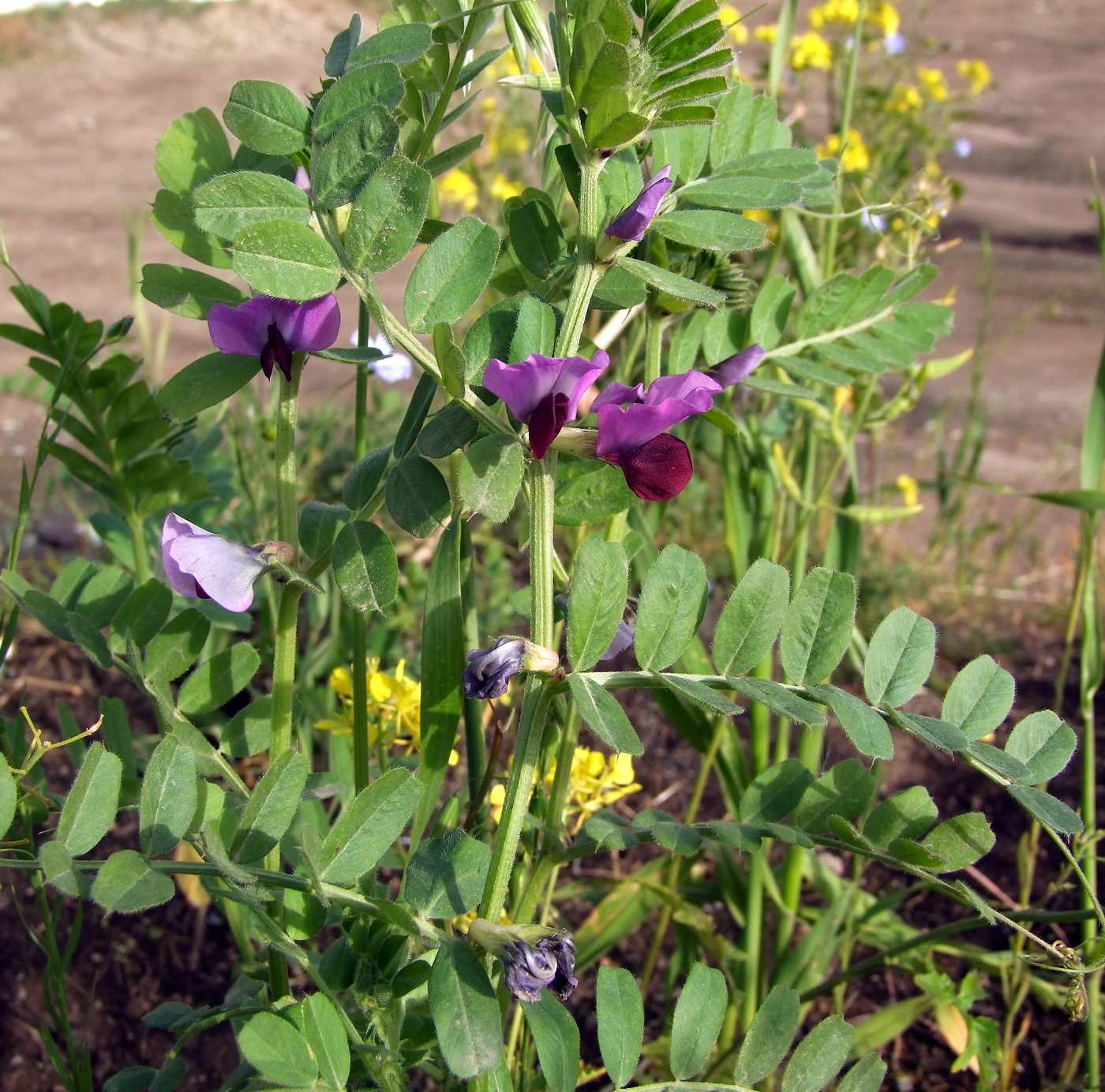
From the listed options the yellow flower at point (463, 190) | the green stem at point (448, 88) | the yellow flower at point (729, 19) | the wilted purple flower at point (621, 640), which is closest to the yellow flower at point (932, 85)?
the yellow flower at point (729, 19)

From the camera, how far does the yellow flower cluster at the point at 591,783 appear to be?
0.85 m

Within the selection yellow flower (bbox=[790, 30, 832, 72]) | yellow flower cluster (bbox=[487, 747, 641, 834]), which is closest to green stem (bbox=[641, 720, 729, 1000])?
yellow flower cluster (bbox=[487, 747, 641, 834])

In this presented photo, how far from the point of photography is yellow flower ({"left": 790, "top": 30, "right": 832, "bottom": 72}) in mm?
2309

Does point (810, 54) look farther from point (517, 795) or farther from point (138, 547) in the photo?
point (517, 795)

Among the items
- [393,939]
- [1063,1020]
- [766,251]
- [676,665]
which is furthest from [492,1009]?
[766,251]

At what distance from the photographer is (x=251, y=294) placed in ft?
2.24

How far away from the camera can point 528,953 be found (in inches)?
20.3

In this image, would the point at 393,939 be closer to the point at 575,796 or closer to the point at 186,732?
the point at 186,732

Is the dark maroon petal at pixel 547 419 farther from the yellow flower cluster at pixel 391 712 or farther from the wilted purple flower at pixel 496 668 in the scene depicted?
the yellow flower cluster at pixel 391 712

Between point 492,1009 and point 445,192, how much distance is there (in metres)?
2.77

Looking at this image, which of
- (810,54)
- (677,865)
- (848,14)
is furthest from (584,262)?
(848,14)

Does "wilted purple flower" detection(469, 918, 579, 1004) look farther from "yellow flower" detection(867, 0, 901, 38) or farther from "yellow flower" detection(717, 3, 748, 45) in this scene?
"yellow flower" detection(867, 0, 901, 38)

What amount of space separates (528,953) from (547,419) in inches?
10.4

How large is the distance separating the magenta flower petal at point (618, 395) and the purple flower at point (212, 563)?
8.2 inches
